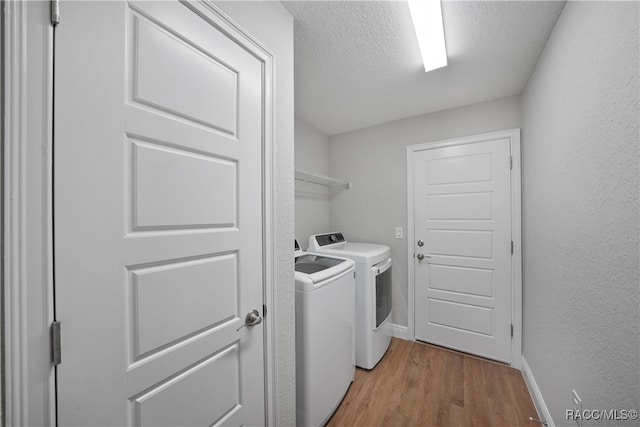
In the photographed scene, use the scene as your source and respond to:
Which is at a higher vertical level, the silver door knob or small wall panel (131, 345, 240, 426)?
the silver door knob

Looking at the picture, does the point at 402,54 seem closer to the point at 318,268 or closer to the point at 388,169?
the point at 388,169

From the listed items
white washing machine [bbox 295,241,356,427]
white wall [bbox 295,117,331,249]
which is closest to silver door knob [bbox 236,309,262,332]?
white washing machine [bbox 295,241,356,427]

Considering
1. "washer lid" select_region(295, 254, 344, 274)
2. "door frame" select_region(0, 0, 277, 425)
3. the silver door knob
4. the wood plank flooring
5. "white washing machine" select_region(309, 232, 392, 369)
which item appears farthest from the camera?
"white washing machine" select_region(309, 232, 392, 369)

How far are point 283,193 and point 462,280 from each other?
205cm

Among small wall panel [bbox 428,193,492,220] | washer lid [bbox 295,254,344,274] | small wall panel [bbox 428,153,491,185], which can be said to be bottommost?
washer lid [bbox 295,254,344,274]

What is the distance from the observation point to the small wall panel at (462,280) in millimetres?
2223

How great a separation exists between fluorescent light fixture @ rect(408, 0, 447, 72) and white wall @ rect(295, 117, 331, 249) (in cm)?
135

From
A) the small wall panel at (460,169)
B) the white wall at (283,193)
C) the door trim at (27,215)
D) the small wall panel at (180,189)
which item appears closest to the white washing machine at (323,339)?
the white wall at (283,193)

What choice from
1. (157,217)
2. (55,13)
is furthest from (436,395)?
(55,13)

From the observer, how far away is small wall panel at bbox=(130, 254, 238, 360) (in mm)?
730

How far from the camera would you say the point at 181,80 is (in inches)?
32.5

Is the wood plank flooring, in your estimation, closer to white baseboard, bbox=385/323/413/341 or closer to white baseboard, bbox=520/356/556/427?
white baseboard, bbox=520/356/556/427

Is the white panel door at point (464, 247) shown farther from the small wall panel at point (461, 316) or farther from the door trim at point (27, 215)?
the door trim at point (27, 215)

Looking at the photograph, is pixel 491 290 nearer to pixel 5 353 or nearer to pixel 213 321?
pixel 213 321
